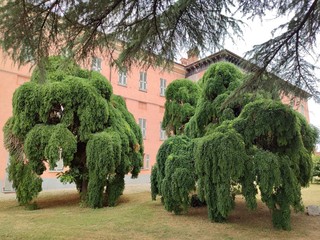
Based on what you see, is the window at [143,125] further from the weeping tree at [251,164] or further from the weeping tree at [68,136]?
the weeping tree at [251,164]

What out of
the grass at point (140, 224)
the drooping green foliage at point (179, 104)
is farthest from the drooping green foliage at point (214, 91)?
the drooping green foliage at point (179, 104)

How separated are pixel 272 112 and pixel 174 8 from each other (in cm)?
Result: 373

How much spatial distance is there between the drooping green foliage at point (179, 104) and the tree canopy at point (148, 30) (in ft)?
24.0

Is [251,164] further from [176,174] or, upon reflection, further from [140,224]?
[140,224]

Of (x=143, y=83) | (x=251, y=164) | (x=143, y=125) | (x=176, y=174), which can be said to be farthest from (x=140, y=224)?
(x=143, y=83)

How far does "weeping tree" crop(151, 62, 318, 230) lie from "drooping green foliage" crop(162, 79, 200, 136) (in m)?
4.82

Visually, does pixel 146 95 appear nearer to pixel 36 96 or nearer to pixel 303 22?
pixel 36 96

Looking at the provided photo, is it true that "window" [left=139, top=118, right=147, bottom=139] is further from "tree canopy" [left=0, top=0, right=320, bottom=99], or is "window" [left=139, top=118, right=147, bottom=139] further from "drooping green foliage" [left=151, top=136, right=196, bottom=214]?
"tree canopy" [left=0, top=0, right=320, bottom=99]

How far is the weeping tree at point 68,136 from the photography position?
31.1ft

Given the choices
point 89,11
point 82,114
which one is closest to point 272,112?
point 89,11

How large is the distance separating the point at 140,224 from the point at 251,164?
3.09 metres

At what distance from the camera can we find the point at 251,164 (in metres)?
6.89

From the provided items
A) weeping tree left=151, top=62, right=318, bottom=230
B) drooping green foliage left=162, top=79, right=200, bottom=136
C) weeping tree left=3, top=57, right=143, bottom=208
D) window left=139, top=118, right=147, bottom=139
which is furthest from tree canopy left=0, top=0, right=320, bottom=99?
window left=139, top=118, right=147, bottom=139

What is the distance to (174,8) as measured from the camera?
4.66 m
